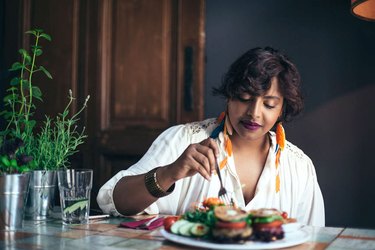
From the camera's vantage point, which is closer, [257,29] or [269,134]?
[269,134]

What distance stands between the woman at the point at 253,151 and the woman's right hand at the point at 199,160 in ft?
0.93

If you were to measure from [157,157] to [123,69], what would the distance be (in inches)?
44.0

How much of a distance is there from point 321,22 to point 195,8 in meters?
0.68

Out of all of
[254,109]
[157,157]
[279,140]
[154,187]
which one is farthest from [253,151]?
[154,187]

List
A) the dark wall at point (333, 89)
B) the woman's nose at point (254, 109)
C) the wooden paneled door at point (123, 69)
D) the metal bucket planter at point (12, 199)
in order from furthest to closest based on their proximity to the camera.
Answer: the wooden paneled door at point (123, 69) → the dark wall at point (333, 89) → the woman's nose at point (254, 109) → the metal bucket planter at point (12, 199)

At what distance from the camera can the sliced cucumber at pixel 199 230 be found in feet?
3.49

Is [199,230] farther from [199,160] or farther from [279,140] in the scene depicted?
[279,140]

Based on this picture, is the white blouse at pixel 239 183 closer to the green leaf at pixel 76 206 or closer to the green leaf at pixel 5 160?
the green leaf at pixel 76 206

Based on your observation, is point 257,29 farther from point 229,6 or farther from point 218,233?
point 218,233

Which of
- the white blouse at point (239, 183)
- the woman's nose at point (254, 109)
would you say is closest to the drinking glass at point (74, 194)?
the white blouse at point (239, 183)

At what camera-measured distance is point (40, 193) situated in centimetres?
145

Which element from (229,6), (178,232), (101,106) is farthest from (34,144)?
(229,6)

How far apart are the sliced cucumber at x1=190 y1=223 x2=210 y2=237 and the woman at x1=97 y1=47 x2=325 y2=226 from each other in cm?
67

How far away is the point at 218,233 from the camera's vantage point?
1018 mm
